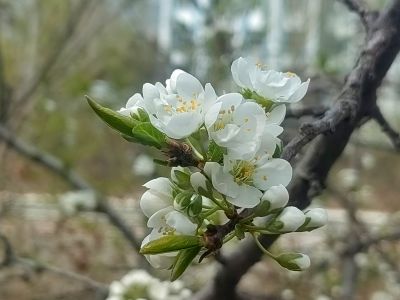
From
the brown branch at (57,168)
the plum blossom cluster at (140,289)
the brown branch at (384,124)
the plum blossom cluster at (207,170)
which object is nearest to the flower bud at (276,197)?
the plum blossom cluster at (207,170)

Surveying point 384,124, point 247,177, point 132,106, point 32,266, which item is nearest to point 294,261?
point 247,177

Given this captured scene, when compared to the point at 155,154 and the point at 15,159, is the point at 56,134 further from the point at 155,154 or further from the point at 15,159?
the point at 155,154

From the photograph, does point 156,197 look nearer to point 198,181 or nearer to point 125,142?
point 198,181

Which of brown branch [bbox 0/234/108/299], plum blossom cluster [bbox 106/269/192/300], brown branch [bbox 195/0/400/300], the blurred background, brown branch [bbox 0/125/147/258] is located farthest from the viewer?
the blurred background

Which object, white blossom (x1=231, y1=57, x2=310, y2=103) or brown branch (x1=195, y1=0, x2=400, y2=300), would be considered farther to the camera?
brown branch (x1=195, y1=0, x2=400, y2=300)

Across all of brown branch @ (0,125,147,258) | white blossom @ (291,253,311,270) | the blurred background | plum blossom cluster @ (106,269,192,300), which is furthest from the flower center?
brown branch @ (0,125,147,258)

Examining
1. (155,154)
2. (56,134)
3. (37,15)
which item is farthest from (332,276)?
(37,15)

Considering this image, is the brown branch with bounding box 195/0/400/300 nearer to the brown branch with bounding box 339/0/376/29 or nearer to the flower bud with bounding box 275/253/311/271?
the brown branch with bounding box 339/0/376/29
